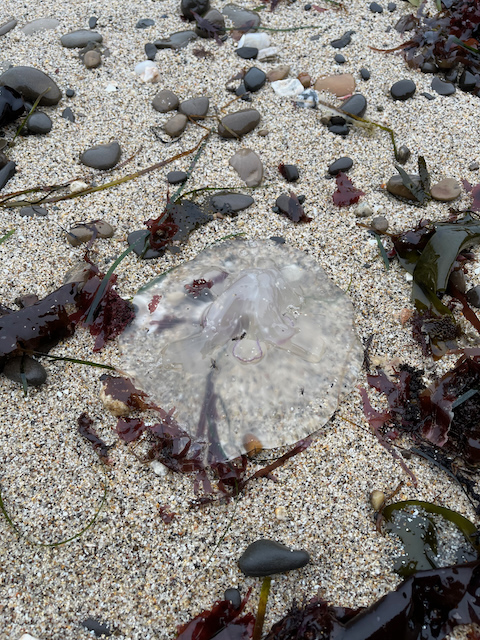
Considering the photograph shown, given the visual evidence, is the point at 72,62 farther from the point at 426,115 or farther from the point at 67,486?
the point at 67,486

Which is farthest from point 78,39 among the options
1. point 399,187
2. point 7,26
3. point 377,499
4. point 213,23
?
point 377,499

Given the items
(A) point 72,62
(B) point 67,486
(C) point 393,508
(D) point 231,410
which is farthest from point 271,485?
(A) point 72,62

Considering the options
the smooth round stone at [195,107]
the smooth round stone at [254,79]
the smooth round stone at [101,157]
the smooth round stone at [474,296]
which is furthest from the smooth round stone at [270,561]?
the smooth round stone at [254,79]

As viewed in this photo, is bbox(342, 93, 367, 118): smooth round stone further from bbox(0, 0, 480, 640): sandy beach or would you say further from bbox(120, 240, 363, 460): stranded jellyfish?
bbox(120, 240, 363, 460): stranded jellyfish

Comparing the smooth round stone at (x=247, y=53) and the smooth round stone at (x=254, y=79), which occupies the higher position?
the smooth round stone at (x=247, y=53)

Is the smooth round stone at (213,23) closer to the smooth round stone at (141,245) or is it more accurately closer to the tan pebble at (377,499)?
the smooth round stone at (141,245)
